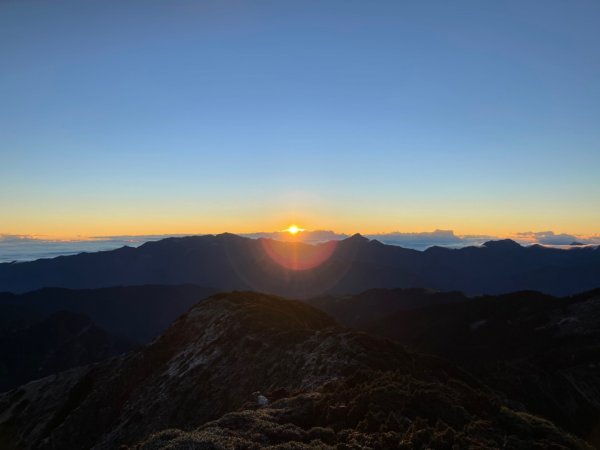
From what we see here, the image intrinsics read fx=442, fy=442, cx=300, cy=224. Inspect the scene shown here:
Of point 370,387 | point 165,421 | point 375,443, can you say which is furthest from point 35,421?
point 375,443

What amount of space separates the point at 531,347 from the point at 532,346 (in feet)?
2.16

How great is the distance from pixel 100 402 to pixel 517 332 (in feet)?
435

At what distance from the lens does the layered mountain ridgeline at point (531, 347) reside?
89.1 m

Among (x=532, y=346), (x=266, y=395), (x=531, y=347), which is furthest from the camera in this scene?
(x=532, y=346)

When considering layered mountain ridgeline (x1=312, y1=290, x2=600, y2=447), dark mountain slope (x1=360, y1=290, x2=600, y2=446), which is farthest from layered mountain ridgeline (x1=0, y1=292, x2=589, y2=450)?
dark mountain slope (x1=360, y1=290, x2=600, y2=446)

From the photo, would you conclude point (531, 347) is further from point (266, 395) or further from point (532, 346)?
point (266, 395)

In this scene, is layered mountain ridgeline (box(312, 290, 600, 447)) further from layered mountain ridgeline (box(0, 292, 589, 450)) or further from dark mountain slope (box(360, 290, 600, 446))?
layered mountain ridgeline (box(0, 292, 589, 450))

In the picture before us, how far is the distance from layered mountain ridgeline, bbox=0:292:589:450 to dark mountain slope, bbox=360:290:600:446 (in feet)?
130

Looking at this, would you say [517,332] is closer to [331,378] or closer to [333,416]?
[331,378]

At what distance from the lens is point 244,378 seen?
56.2 metres

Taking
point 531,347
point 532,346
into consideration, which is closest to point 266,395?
point 531,347

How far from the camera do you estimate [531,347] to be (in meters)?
134

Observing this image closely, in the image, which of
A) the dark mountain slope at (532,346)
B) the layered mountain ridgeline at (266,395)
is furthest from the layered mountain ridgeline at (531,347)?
the layered mountain ridgeline at (266,395)

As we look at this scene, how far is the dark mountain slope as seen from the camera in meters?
89.6
